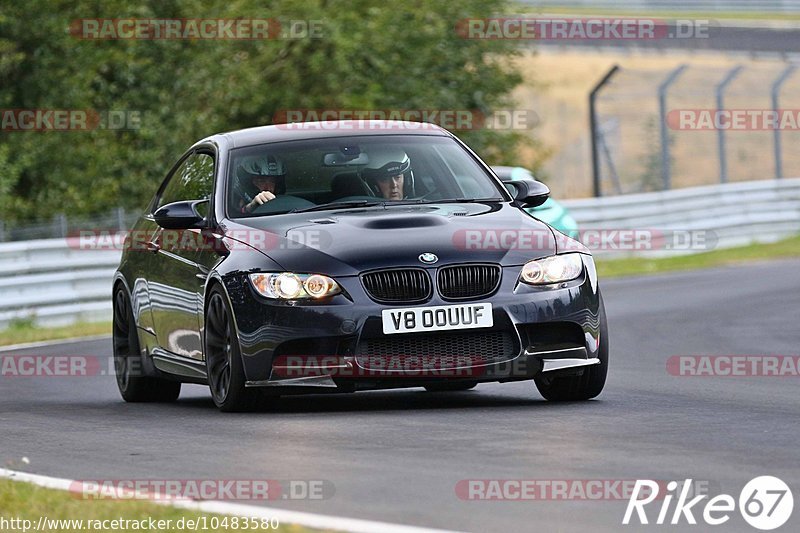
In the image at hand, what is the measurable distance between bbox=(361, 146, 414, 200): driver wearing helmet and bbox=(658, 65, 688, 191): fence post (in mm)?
17565

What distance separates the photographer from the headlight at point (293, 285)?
920 cm

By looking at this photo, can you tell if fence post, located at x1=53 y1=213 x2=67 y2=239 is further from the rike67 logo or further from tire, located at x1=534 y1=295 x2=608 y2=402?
the rike67 logo

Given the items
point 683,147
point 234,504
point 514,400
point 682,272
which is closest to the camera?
point 234,504

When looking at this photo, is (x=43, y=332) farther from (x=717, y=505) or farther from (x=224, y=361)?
(x=717, y=505)

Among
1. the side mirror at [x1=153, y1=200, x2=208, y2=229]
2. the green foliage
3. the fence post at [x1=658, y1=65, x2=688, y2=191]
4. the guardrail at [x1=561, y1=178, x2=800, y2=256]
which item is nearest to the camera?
the side mirror at [x1=153, y1=200, x2=208, y2=229]

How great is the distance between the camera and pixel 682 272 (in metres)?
24.8

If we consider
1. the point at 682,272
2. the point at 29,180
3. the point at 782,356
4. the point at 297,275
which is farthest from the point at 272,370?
the point at 29,180

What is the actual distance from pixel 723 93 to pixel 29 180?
10.3 m

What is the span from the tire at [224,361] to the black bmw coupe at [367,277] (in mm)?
12

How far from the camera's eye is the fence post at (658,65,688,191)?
2781 centimetres

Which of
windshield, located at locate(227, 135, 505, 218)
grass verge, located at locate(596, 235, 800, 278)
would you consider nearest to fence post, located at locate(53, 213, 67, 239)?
grass verge, located at locate(596, 235, 800, 278)

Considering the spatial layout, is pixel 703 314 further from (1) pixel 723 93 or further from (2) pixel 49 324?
(1) pixel 723 93

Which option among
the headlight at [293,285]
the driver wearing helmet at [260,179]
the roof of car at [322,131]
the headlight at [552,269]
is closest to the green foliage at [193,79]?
the roof of car at [322,131]

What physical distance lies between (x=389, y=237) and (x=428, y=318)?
1.66 ft
